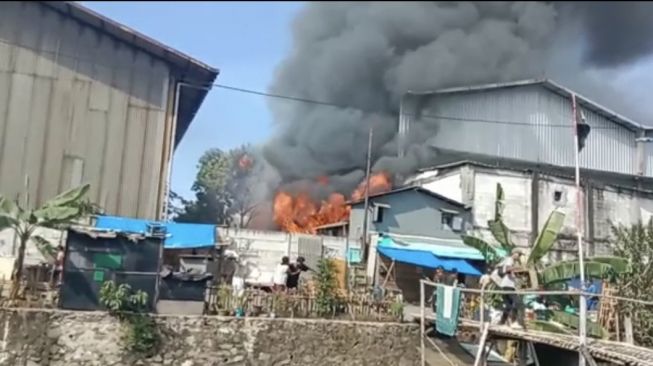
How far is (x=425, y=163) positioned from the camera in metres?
27.1

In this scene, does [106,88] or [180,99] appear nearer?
[106,88]

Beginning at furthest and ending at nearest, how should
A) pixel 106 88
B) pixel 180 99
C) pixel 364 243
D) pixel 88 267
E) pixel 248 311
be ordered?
pixel 364 243, pixel 180 99, pixel 106 88, pixel 248 311, pixel 88 267

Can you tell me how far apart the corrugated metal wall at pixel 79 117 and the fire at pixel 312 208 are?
898cm

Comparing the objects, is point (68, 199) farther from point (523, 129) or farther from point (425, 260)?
point (523, 129)

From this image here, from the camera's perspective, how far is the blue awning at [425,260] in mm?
20391

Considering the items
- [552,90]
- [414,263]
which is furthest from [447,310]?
[552,90]

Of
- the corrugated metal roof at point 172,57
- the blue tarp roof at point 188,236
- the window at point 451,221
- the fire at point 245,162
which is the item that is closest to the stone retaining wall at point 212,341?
the blue tarp roof at point 188,236

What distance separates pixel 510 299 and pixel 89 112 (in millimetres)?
10423

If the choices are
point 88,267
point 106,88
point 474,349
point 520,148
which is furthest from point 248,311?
point 520,148

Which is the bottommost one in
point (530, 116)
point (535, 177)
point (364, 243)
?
point (364, 243)

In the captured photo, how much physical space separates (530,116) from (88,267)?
→ 19.7 meters

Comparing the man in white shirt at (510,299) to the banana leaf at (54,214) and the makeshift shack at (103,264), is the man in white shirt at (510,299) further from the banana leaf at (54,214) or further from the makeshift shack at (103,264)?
the banana leaf at (54,214)

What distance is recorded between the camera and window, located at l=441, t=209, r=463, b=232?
913 inches

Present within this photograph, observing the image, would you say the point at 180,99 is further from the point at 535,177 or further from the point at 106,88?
the point at 535,177
